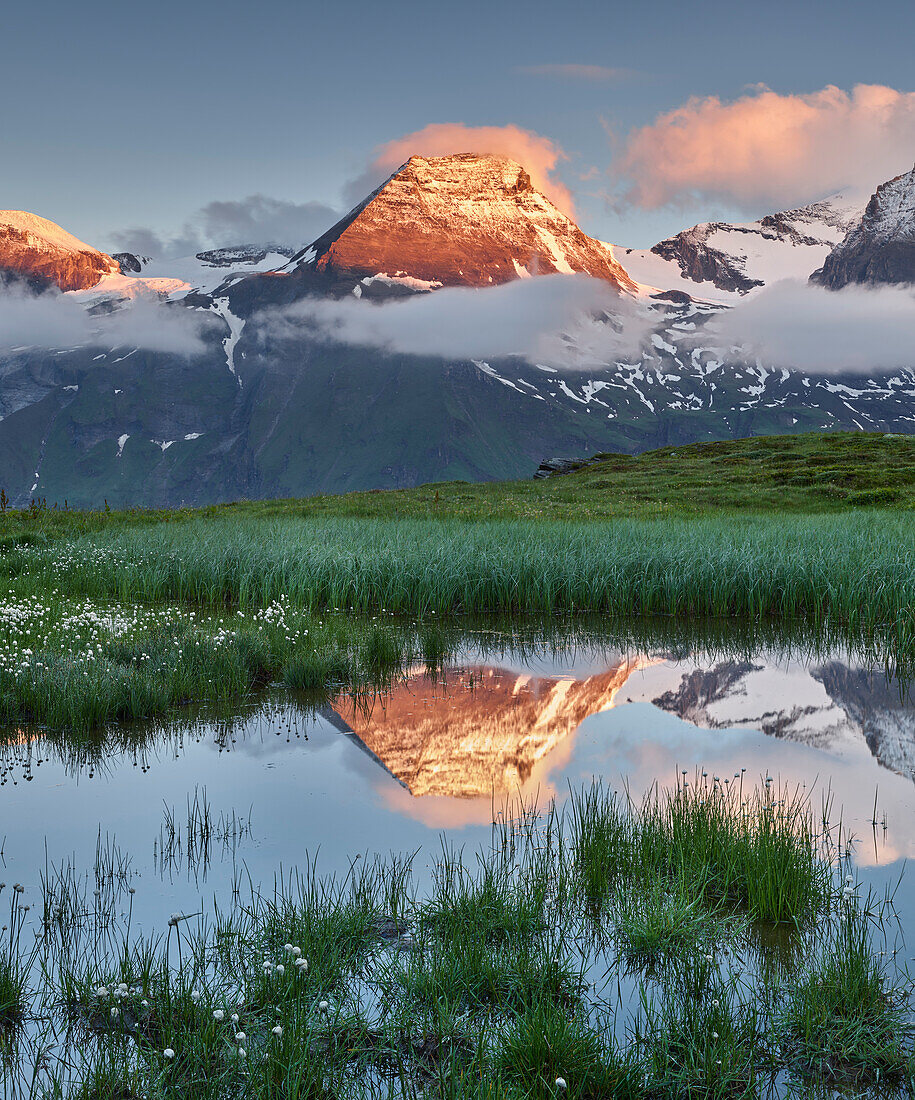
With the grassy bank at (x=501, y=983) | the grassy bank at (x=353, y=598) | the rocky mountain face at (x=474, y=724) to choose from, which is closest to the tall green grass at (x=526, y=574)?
the grassy bank at (x=353, y=598)

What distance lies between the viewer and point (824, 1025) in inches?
152

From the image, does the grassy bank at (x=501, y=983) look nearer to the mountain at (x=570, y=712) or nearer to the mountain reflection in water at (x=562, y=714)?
the mountain reflection in water at (x=562, y=714)

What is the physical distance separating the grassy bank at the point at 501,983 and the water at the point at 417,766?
0.45 metres

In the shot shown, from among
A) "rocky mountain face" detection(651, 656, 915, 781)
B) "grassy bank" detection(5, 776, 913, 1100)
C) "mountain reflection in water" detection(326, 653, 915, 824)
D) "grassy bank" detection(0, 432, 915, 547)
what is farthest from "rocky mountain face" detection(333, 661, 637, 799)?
"grassy bank" detection(0, 432, 915, 547)

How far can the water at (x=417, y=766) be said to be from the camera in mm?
6086

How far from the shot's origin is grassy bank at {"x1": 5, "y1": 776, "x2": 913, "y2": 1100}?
3.62 metres

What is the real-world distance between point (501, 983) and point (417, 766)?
394 centimetres

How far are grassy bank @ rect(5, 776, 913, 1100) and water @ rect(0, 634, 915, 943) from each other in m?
0.45

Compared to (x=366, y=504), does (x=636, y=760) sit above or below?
below

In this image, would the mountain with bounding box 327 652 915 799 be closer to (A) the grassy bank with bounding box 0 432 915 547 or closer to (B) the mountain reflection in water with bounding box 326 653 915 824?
(B) the mountain reflection in water with bounding box 326 653 915 824

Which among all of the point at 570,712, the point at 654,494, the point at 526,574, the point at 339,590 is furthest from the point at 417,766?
the point at 654,494

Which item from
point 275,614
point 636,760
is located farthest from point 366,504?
point 636,760

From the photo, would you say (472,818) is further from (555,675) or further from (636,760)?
(555,675)

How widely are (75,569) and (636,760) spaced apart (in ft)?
50.5
